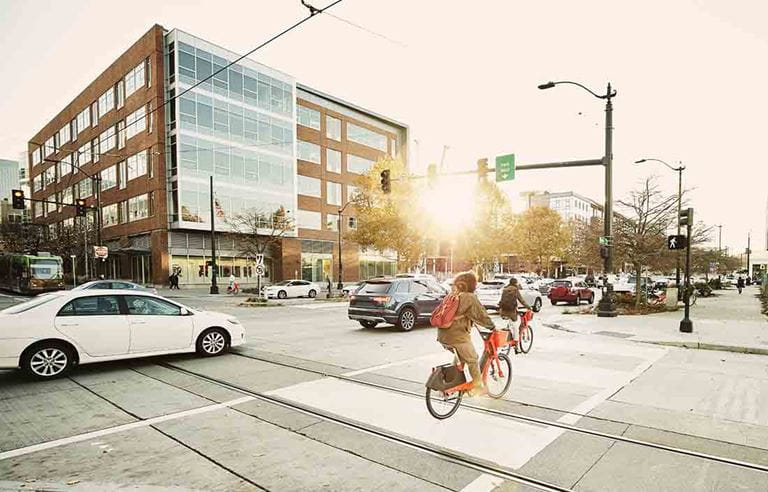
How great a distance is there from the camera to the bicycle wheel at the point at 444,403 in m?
5.31

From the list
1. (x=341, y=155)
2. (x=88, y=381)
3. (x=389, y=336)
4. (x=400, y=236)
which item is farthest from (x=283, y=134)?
(x=88, y=381)

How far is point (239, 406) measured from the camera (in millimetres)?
5852

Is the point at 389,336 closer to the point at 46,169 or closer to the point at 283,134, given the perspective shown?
the point at 283,134

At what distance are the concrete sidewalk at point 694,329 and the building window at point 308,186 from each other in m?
34.8

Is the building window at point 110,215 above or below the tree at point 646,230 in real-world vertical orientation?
above

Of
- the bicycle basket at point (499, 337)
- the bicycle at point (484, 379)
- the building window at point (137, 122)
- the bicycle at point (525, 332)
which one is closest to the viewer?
the bicycle at point (484, 379)

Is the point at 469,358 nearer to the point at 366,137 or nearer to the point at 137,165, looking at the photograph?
the point at 137,165

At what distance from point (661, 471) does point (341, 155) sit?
4913 centimetres

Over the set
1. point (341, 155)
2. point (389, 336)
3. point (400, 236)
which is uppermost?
point (341, 155)

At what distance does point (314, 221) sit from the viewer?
156ft

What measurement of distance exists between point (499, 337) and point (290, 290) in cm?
2651

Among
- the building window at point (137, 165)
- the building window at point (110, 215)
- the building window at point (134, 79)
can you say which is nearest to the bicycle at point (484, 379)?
the building window at point (137, 165)

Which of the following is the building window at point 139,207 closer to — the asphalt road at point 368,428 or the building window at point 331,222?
the building window at point 331,222

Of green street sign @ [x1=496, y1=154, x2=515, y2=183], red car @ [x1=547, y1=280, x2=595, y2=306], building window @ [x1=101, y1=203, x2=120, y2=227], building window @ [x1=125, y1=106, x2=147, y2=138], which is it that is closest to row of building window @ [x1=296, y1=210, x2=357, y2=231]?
building window @ [x1=125, y1=106, x2=147, y2=138]
